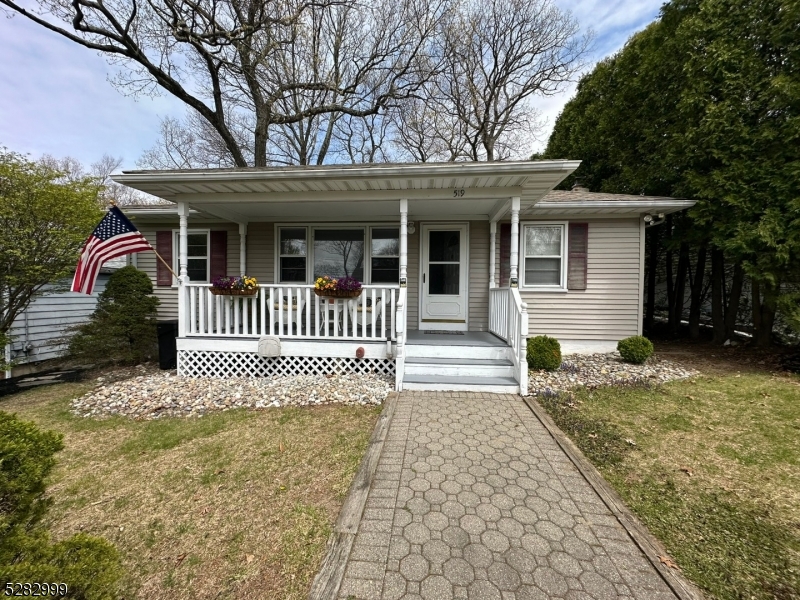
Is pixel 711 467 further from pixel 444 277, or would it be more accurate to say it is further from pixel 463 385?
pixel 444 277

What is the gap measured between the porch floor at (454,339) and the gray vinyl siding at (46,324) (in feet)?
23.2

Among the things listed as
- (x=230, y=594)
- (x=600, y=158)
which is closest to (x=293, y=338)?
(x=230, y=594)

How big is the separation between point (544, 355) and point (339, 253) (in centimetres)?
460

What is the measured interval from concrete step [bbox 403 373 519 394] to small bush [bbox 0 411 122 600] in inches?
145

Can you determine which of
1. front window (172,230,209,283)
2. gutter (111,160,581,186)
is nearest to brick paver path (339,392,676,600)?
gutter (111,160,581,186)

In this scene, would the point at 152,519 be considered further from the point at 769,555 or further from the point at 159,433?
the point at 769,555

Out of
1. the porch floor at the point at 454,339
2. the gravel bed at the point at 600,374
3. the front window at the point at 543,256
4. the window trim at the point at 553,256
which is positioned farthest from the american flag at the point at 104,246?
the front window at the point at 543,256

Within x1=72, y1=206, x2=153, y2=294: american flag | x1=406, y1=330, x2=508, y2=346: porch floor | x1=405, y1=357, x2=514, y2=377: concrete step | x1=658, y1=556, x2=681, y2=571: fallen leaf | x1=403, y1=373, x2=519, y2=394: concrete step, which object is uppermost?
x1=72, y1=206, x2=153, y2=294: american flag

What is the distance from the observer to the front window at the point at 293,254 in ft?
24.4

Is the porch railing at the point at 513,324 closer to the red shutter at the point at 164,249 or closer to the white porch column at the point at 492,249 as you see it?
the white porch column at the point at 492,249

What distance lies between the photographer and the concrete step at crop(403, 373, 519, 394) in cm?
476

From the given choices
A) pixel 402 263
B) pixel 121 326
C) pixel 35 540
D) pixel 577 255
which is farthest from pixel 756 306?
pixel 121 326

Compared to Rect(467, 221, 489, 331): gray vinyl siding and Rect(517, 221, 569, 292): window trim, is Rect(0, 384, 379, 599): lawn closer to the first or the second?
Rect(467, 221, 489, 331): gray vinyl siding

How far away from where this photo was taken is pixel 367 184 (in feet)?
16.6
